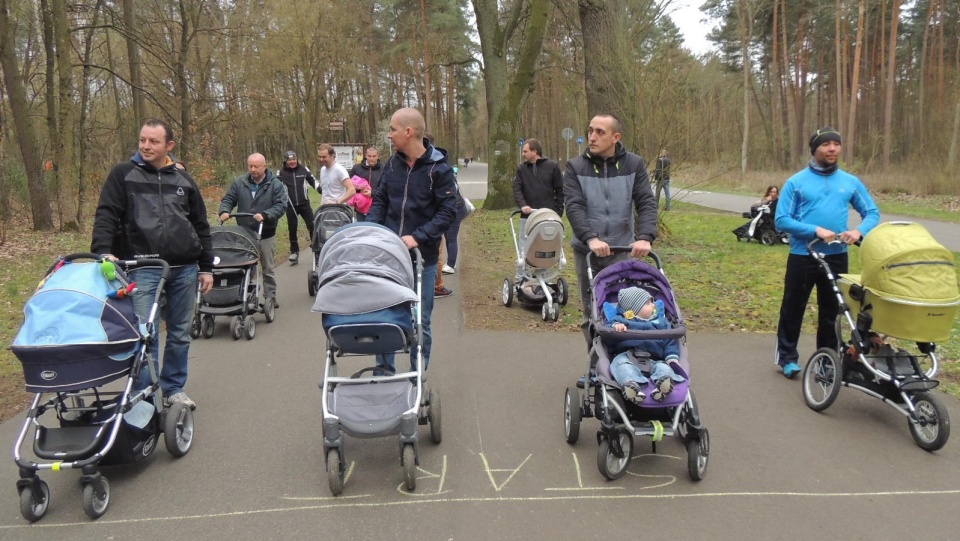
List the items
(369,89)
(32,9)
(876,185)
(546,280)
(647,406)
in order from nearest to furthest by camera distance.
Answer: (647,406)
(546,280)
(32,9)
(876,185)
(369,89)

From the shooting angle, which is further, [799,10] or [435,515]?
[799,10]

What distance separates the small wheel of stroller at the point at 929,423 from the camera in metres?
3.94

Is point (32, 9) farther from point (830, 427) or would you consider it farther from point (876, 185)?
point (876, 185)

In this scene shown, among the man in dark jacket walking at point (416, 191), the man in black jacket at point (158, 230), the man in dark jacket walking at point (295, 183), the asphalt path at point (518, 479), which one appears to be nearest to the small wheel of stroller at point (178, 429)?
the asphalt path at point (518, 479)

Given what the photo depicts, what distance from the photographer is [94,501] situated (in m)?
3.29

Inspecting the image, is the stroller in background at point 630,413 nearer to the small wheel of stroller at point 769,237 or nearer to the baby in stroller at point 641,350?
the baby in stroller at point 641,350

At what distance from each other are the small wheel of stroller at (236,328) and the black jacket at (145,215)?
2.48 metres

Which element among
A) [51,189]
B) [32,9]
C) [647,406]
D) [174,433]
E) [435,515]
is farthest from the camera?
[32,9]

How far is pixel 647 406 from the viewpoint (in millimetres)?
3645

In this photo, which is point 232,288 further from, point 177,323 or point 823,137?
point 823,137

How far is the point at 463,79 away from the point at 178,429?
167 feet

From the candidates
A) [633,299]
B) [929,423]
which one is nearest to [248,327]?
[633,299]

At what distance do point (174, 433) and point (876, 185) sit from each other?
96.4 feet

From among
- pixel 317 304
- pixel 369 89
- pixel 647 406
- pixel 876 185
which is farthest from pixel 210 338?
pixel 369 89
